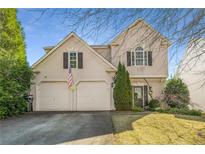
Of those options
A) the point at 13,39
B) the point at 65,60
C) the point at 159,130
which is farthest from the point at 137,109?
the point at 13,39

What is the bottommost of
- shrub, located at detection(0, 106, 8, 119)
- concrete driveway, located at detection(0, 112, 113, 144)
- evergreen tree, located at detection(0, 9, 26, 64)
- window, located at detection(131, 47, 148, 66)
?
concrete driveway, located at detection(0, 112, 113, 144)

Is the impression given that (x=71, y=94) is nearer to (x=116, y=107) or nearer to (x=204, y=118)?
(x=116, y=107)

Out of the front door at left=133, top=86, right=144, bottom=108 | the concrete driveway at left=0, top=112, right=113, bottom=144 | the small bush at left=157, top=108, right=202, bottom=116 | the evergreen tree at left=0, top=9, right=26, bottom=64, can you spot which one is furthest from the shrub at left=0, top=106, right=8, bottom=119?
the small bush at left=157, top=108, right=202, bottom=116

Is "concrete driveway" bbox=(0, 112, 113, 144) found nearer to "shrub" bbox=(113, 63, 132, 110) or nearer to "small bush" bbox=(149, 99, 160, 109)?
"shrub" bbox=(113, 63, 132, 110)

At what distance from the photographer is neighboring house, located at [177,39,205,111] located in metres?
4.41

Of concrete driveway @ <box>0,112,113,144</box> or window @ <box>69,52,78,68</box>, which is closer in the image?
concrete driveway @ <box>0,112,113,144</box>

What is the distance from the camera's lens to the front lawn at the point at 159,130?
16.9 feet

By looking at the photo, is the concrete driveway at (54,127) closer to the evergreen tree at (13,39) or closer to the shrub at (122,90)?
the shrub at (122,90)

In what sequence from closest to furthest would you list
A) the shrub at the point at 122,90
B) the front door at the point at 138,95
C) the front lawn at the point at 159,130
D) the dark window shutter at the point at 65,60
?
the front lawn at the point at 159,130
the shrub at the point at 122,90
the front door at the point at 138,95
the dark window shutter at the point at 65,60

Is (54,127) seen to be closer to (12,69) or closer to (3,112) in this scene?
(3,112)

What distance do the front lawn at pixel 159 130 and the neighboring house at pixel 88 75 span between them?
158cm

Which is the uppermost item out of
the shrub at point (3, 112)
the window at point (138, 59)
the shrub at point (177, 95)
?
the window at point (138, 59)

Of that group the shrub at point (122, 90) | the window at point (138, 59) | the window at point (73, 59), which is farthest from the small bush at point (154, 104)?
the window at point (73, 59)

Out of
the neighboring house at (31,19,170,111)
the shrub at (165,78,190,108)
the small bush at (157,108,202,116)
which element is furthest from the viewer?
the neighboring house at (31,19,170,111)
